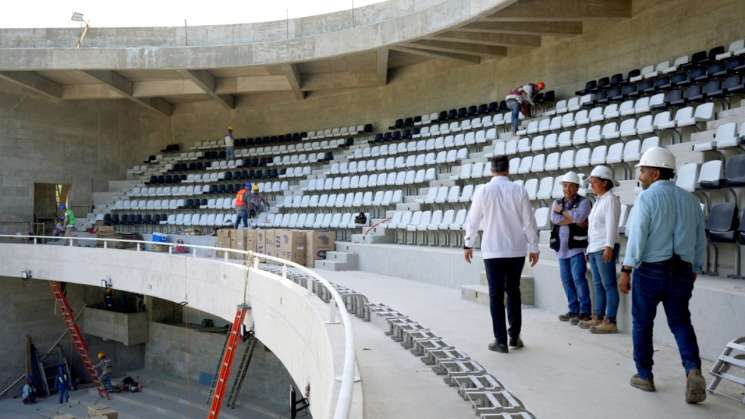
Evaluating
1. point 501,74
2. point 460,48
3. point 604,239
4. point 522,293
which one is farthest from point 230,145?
point 604,239

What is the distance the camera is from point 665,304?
3.41 metres

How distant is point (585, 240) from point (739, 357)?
1.89 metres

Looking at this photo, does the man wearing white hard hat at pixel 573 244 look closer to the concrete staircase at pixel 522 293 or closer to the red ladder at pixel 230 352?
the concrete staircase at pixel 522 293

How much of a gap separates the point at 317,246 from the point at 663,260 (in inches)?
359

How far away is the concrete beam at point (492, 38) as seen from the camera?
15.4 metres

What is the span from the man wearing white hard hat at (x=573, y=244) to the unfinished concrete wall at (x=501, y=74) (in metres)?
9.38

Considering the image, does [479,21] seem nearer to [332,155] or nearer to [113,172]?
[332,155]

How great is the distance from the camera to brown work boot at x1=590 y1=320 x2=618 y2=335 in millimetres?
5023

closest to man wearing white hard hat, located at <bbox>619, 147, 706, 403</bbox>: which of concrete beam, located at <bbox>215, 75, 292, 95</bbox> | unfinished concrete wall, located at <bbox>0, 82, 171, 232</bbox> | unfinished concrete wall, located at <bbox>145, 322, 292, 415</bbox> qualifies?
unfinished concrete wall, located at <bbox>145, 322, 292, 415</bbox>

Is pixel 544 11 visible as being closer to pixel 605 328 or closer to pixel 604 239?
pixel 604 239

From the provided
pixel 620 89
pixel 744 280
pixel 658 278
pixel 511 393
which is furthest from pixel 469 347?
pixel 620 89

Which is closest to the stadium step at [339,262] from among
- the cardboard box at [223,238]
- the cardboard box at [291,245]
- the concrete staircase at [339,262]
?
the concrete staircase at [339,262]

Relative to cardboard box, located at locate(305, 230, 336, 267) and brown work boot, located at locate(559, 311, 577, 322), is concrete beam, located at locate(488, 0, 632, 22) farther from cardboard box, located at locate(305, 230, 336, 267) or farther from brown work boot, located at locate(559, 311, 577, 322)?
brown work boot, located at locate(559, 311, 577, 322)

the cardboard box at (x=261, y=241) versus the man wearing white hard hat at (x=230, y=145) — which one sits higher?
the man wearing white hard hat at (x=230, y=145)
